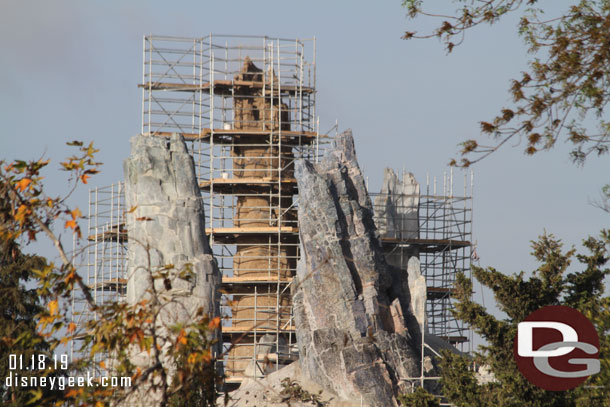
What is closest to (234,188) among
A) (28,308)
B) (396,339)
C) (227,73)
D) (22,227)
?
(227,73)

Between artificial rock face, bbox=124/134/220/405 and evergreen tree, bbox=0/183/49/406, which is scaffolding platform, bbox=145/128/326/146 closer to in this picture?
artificial rock face, bbox=124/134/220/405

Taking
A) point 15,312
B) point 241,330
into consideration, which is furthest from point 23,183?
point 241,330

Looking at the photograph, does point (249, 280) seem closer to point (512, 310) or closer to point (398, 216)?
point (398, 216)

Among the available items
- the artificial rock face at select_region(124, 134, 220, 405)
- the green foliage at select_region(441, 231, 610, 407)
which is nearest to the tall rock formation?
the artificial rock face at select_region(124, 134, 220, 405)

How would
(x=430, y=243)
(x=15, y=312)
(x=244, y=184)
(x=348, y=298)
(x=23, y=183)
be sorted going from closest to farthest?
(x=23, y=183), (x=15, y=312), (x=348, y=298), (x=244, y=184), (x=430, y=243)

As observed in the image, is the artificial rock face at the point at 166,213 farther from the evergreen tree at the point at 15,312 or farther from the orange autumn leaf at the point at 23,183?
the orange autumn leaf at the point at 23,183

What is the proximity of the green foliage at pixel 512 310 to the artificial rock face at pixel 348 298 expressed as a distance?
6816 millimetres

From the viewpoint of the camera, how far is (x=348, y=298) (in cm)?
3170

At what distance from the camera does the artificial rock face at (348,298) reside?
3023cm

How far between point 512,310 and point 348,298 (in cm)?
1001

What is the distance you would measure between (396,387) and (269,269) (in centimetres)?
753

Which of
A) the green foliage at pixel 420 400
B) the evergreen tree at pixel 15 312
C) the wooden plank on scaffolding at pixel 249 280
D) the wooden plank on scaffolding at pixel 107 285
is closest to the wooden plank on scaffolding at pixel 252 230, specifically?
the wooden plank on scaffolding at pixel 249 280

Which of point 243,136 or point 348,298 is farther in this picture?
point 243,136

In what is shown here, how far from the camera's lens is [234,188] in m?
37.9
